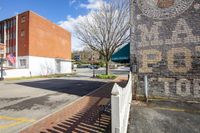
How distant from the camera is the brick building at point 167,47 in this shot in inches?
290

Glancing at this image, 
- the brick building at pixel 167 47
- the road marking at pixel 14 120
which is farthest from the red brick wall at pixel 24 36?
the brick building at pixel 167 47

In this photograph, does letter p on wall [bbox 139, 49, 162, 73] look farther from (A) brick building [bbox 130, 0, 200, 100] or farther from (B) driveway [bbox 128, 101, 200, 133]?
(B) driveway [bbox 128, 101, 200, 133]

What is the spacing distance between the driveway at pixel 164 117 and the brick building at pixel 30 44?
23.1 metres

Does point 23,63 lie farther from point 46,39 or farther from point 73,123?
point 73,123

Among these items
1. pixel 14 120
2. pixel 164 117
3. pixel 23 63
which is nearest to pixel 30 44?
pixel 23 63

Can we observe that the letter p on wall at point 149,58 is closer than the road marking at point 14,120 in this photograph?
No

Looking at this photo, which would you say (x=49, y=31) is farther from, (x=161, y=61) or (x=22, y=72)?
(x=161, y=61)

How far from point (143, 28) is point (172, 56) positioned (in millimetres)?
2105

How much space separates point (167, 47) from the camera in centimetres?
775

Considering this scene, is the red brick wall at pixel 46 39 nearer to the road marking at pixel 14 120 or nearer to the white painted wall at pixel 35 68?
the white painted wall at pixel 35 68

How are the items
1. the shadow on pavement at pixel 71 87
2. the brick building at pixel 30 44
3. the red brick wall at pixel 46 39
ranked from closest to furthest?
1. the shadow on pavement at pixel 71 87
2. the brick building at pixel 30 44
3. the red brick wall at pixel 46 39

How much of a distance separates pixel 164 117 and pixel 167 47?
379 centimetres

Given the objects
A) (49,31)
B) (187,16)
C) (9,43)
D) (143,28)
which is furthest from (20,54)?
(187,16)

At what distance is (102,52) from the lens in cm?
2425
